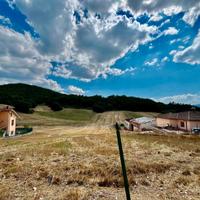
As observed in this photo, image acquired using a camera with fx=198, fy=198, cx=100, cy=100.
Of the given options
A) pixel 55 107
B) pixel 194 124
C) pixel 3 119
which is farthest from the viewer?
pixel 55 107

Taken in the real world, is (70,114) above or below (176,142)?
above

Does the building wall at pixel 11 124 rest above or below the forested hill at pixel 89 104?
below

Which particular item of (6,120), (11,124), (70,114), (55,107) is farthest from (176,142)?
(55,107)

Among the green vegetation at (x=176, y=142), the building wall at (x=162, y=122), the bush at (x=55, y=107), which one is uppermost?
the bush at (x=55, y=107)

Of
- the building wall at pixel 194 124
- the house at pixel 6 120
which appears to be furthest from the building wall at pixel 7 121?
the building wall at pixel 194 124

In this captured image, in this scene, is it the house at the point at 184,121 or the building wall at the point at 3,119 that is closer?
the building wall at the point at 3,119

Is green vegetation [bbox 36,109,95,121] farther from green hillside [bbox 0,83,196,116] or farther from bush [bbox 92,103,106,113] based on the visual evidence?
green hillside [bbox 0,83,196,116]

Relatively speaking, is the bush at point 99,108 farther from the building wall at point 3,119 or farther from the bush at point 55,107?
the building wall at point 3,119

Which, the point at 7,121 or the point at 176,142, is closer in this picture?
the point at 176,142

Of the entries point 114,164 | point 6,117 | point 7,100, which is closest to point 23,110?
point 7,100

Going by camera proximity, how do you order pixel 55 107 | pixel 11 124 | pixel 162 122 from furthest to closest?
pixel 55 107 < pixel 162 122 < pixel 11 124

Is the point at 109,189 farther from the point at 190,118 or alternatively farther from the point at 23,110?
the point at 23,110

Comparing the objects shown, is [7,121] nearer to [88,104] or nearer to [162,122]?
[162,122]

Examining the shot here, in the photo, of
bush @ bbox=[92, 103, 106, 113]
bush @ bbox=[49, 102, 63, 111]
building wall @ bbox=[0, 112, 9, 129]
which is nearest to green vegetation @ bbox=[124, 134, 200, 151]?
building wall @ bbox=[0, 112, 9, 129]
